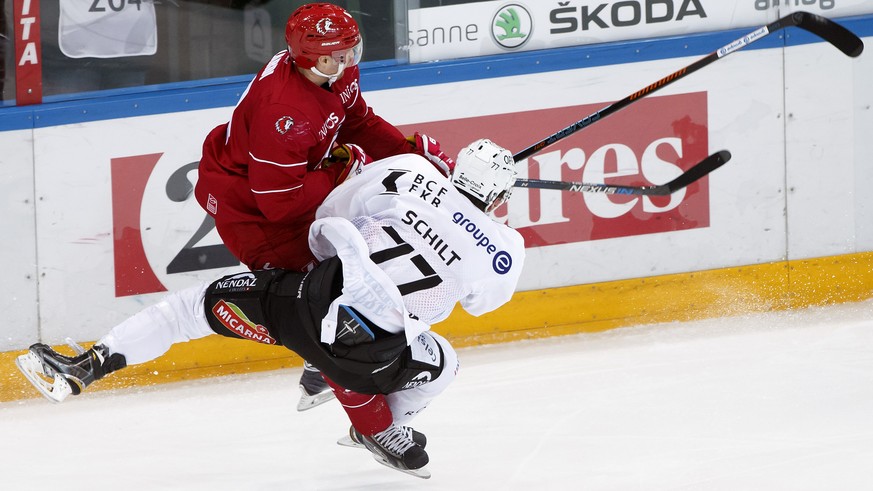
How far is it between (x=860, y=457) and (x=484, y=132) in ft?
6.16

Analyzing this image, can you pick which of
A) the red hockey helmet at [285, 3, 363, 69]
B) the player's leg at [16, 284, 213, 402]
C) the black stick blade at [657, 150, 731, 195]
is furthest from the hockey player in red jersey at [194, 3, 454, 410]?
the black stick blade at [657, 150, 731, 195]

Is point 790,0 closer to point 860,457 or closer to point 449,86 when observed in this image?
point 449,86

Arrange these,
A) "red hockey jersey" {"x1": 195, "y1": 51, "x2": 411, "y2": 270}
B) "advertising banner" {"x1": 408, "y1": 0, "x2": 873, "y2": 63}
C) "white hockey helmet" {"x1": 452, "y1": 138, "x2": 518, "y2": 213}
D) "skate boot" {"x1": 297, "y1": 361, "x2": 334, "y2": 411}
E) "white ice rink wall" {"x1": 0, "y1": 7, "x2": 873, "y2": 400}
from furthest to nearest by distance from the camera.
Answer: "advertising banner" {"x1": 408, "y1": 0, "x2": 873, "y2": 63} < "white ice rink wall" {"x1": 0, "y1": 7, "x2": 873, "y2": 400} < "skate boot" {"x1": 297, "y1": 361, "x2": 334, "y2": 411} < "red hockey jersey" {"x1": 195, "y1": 51, "x2": 411, "y2": 270} < "white hockey helmet" {"x1": 452, "y1": 138, "x2": 518, "y2": 213}

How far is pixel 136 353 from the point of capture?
3.08 m

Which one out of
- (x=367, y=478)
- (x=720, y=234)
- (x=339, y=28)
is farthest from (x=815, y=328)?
(x=339, y=28)

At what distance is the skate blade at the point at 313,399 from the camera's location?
3.70m

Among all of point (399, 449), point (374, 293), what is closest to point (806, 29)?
point (374, 293)

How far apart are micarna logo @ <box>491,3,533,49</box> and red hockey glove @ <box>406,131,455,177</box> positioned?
47.9 inches

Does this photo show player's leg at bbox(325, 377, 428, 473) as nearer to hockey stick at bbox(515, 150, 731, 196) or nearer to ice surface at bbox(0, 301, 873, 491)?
ice surface at bbox(0, 301, 873, 491)

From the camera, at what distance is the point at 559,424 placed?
11.9ft

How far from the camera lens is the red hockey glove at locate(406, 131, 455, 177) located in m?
3.30

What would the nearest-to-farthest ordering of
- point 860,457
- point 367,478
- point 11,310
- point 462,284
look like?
point 462,284
point 860,457
point 367,478
point 11,310

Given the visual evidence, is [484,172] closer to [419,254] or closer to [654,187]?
[419,254]

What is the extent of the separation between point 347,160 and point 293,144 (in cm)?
30
